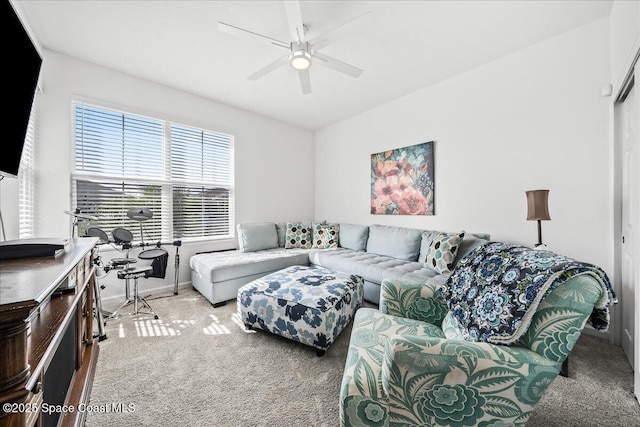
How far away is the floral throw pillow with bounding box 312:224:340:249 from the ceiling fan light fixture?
2.47m

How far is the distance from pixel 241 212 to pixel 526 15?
13.1 feet

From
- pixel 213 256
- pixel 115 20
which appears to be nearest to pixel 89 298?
pixel 213 256

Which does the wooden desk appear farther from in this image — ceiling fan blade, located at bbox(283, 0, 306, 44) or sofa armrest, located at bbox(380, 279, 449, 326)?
ceiling fan blade, located at bbox(283, 0, 306, 44)

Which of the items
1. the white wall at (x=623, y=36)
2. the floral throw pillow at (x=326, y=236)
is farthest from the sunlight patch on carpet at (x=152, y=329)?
the white wall at (x=623, y=36)

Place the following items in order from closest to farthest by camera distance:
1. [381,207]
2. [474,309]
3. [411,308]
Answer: [474,309], [411,308], [381,207]

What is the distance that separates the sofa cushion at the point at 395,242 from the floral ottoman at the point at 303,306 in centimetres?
107

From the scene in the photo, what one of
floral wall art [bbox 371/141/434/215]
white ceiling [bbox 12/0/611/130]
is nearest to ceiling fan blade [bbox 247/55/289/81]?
white ceiling [bbox 12/0/611/130]

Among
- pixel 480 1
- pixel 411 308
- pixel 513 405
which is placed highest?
pixel 480 1

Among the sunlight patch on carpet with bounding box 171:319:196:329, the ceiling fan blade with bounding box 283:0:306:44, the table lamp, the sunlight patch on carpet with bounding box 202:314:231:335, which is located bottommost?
the sunlight patch on carpet with bounding box 202:314:231:335

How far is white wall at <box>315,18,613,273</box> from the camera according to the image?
2.20 m

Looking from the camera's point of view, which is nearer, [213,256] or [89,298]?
[89,298]

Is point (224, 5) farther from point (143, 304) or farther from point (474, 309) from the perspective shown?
point (143, 304)

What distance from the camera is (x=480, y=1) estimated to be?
76.5 inches

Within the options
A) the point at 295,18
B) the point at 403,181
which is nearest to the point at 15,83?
the point at 295,18
